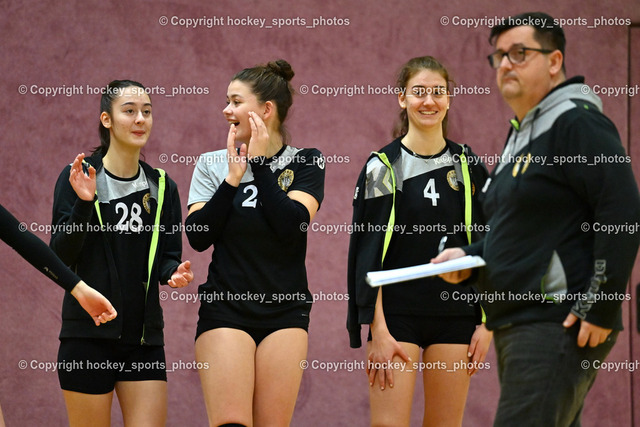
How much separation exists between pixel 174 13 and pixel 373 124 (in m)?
1.28

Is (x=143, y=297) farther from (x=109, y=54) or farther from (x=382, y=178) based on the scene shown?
(x=109, y=54)

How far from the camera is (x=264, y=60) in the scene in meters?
4.71

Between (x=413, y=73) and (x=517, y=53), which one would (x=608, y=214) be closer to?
(x=517, y=53)

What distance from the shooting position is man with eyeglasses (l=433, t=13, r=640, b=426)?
6.63 feet

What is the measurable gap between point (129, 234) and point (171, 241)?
20 cm

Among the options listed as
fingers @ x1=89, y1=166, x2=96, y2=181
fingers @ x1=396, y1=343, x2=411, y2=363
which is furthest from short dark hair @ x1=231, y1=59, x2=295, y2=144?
fingers @ x1=396, y1=343, x2=411, y2=363

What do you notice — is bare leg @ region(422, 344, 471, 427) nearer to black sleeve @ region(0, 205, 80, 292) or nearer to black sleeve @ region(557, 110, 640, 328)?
black sleeve @ region(557, 110, 640, 328)

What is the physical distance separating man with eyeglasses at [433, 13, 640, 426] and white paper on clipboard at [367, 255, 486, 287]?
0.05 m

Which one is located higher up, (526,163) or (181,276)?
(526,163)

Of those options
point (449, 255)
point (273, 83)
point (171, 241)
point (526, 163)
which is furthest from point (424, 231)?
point (171, 241)

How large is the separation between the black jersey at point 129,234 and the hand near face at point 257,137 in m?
0.54

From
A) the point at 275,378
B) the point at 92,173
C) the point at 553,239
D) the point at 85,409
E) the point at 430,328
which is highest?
the point at 92,173

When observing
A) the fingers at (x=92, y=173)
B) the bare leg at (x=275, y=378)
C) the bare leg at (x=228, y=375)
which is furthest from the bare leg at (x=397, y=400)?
the fingers at (x=92, y=173)

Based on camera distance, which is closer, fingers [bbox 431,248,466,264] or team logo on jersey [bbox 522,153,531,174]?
team logo on jersey [bbox 522,153,531,174]
